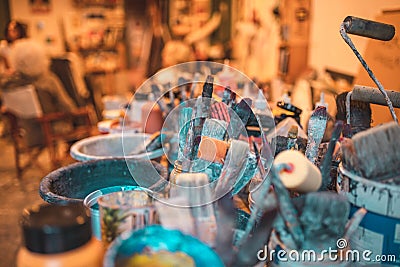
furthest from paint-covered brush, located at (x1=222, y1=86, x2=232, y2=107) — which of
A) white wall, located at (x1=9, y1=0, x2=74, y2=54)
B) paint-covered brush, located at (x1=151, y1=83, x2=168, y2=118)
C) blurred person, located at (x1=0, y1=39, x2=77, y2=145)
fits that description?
white wall, located at (x1=9, y1=0, x2=74, y2=54)

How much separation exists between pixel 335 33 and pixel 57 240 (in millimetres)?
1899

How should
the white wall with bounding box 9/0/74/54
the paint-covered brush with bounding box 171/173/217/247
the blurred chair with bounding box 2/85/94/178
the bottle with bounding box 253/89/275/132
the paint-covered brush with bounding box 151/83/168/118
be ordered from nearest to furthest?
Answer: the paint-covered brush with bounding box 171/173/217/247 → the bottle with bounding box 253/89/275/132 → the paint-covered brush with bounding box 151/83/168/118 → the blurred chair with bounding box 2/85/94/178 → the white wall with bounding box 9/0/74/54

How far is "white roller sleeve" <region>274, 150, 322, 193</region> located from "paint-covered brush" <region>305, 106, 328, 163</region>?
0.67 ft

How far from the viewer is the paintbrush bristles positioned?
2.15 ft

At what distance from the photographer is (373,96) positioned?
87cm

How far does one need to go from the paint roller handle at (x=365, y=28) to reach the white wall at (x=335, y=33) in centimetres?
82

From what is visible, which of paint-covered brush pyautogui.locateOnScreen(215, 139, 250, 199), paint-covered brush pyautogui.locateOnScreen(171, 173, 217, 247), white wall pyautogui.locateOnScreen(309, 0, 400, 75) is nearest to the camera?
paint-covered brush pyautogui.locateOnScreen(171, 173, 217, 247)

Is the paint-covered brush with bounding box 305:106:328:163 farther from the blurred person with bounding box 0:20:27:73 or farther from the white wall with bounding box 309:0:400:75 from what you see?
the blurred person with bounding box 0:20:27:73

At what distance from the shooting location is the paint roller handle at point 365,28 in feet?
2.67

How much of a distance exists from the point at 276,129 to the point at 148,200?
0.49m

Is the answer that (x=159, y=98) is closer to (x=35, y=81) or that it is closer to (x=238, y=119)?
(x=238, y=119)

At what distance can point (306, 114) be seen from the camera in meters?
1.24

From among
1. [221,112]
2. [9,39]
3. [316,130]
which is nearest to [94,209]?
[221,112]

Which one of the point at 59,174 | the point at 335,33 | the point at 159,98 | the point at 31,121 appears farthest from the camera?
the point at 31,121
